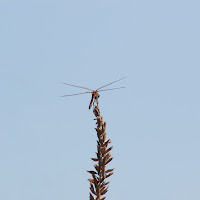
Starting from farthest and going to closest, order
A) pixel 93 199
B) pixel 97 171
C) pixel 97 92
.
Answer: pixel 97 92
pixel 97 171
pixel 93 199

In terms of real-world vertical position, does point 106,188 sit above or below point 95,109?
below

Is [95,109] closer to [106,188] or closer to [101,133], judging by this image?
[101,133]

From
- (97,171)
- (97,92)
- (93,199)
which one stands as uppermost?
(97,92)

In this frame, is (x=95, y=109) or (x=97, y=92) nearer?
(x=95, y=109)

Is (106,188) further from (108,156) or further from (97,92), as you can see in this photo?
(97,92)

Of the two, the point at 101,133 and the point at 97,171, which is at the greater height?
the point at 101,133

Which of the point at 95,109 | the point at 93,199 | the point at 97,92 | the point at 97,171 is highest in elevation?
the point at 97,92

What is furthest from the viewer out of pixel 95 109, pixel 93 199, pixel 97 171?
pixel 95 109

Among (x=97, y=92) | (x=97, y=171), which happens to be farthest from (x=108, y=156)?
(x=97, y=92)

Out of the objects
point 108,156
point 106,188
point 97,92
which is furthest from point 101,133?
point 97,92
